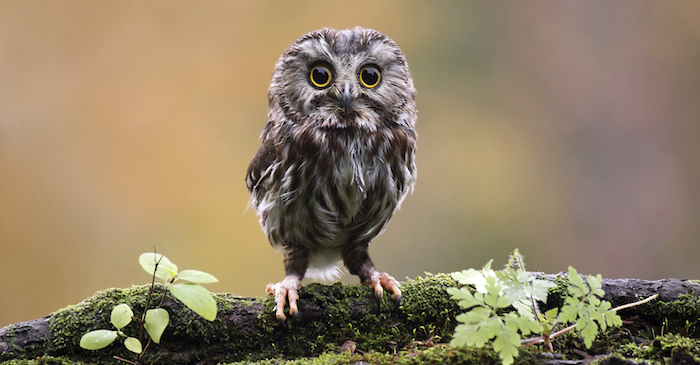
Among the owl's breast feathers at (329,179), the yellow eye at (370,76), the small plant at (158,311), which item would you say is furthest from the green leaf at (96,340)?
the yellow eye at (370,76)

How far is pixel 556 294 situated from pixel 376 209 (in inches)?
27.3

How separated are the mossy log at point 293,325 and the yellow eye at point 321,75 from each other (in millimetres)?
784

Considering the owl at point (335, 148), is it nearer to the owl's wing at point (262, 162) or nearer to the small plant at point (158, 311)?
the owl's wing at point (262, 162)

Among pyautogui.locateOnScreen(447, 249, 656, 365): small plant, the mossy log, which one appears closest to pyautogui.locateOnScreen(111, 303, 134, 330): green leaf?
the mossy log

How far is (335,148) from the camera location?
1.69 meters

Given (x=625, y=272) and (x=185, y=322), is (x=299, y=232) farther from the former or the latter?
(x=625, y=272)

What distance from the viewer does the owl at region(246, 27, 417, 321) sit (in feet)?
5.60

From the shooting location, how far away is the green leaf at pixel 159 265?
1.21 meters

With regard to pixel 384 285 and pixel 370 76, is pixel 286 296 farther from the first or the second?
pixel 370 76

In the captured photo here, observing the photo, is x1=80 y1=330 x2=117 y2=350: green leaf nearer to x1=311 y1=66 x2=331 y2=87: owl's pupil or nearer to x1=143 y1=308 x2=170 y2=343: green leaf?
x1=143 y1=308 x2=170 y2=343: green leaf

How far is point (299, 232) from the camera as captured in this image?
72.1 inches

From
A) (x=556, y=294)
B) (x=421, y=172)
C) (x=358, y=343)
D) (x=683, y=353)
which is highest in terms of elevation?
(x=421, y=172)

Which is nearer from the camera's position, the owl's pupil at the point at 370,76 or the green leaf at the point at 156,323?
the green leaf at the point at 156,323

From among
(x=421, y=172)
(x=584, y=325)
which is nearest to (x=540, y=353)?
(x=584, y=325)
